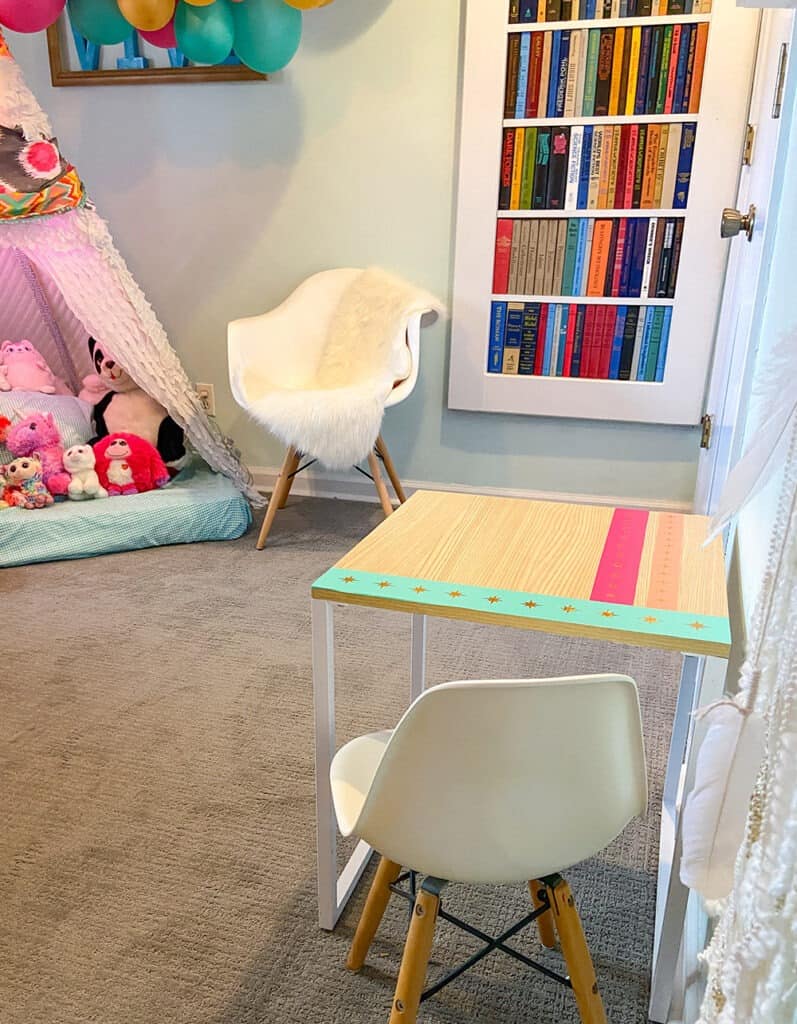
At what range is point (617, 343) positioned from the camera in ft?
8.82

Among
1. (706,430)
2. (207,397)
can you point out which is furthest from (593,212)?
(207,397)

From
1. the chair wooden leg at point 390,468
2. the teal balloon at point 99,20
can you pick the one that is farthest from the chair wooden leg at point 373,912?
the teal balloon at point 99,20

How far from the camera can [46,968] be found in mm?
1115

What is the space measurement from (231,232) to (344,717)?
81.9 inches

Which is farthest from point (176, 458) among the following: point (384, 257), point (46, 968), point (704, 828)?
point (704, 828)

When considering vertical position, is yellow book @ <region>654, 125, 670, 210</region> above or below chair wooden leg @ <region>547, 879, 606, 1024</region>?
above

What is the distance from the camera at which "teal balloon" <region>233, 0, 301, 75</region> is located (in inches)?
91.4

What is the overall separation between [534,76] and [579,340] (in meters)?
0.89

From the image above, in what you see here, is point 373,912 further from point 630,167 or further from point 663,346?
point 630,167

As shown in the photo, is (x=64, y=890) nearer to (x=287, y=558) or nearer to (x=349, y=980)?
(x=349, y=980)

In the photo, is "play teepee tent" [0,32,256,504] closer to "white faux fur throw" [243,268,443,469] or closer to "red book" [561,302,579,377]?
"white faux fur throw" [243,268,443,469]

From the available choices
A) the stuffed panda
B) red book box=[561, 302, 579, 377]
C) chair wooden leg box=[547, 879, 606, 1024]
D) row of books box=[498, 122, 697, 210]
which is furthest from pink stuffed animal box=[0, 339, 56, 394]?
chair wooden leg box=[547, 879, 606, 1024]

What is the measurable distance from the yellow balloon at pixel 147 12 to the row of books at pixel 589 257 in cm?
123

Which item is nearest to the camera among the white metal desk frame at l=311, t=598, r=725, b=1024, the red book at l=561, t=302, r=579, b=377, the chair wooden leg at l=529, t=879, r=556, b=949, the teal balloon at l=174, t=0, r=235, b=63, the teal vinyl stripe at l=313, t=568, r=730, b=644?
the teal vinyl stripe at l=313, t=568, r=730, b=644
